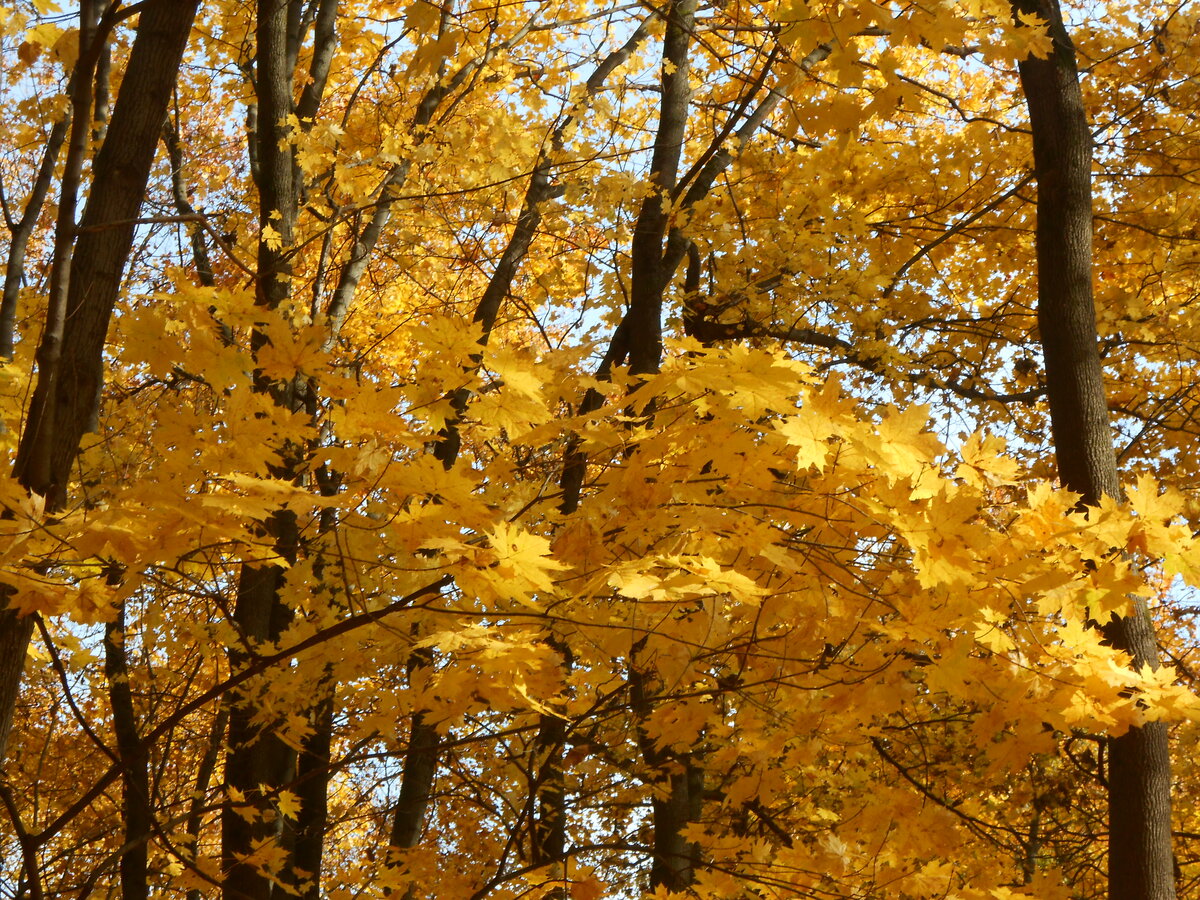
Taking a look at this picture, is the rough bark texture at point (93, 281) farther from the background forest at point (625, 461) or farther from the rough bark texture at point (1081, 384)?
the rough bark texture at point (1081, 384)

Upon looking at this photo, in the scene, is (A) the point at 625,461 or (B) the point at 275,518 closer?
(A) the point at 625,461

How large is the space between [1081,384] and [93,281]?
3.82 meters

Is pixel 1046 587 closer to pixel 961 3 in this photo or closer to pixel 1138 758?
pixel 961 3

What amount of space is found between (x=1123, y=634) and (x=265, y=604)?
3.97 metres

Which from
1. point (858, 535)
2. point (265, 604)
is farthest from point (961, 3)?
point (265, 604)

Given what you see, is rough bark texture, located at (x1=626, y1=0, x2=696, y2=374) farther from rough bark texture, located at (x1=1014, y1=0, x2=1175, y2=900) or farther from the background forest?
rough bark texture, located at (x1=1014, y1=0, x2=1175, y2=900)

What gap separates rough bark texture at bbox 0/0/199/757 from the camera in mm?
2115

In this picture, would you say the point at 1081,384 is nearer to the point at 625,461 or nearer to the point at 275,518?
the point at 625,461

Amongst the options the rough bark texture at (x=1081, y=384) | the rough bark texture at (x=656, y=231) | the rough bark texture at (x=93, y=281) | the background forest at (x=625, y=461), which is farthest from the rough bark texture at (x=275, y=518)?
the rough bark texture at (x=1081, y=384)

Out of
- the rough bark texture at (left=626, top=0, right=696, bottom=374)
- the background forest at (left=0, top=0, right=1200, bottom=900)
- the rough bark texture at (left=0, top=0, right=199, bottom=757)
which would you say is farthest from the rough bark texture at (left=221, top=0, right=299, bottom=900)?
the rough bark texture at (left=0, top=0, right=199, bottom=757)

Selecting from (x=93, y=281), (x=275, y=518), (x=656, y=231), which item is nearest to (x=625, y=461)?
(x=93, y=281)

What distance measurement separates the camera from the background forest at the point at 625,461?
84.0 inches

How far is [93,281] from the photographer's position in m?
2.21

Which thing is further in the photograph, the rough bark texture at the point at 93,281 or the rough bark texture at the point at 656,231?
the rough bark texture at the point at 656,231
